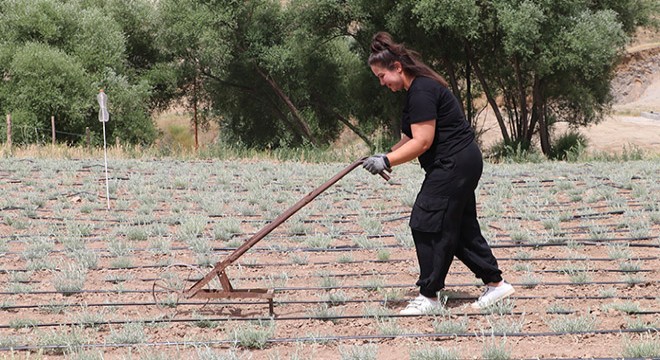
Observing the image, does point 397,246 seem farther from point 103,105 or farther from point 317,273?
point 103,105

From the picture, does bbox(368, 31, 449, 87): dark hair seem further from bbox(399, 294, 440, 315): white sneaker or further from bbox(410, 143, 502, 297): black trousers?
bbox(399, 294, 440, 315): white sneaker

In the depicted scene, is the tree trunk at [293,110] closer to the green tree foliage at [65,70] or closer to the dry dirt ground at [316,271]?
the green tree foliage at [65,70]

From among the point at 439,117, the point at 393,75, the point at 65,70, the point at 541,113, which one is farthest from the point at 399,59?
the point at 65,70

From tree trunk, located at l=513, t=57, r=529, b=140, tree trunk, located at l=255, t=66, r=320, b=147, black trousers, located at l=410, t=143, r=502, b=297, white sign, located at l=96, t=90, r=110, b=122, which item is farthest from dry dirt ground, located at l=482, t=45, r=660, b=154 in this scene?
black trousers, located at l=410, t=143, r=502, b=297

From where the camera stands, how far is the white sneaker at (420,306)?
529 centimetres

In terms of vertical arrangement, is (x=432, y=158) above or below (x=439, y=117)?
below

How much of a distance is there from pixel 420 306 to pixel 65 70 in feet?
93.1

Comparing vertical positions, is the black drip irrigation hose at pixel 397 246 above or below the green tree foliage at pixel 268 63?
below

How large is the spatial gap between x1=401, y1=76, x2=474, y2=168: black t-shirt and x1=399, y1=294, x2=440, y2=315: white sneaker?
0.92 m

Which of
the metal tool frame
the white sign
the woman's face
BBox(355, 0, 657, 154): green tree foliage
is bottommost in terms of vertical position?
the metal tool frame

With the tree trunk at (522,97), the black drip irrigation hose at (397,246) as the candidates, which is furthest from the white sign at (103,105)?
the tree trunk at (522,97)

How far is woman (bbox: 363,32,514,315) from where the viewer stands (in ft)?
16.6

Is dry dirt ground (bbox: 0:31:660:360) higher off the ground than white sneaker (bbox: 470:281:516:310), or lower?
lower

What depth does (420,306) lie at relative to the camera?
5301mm
